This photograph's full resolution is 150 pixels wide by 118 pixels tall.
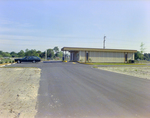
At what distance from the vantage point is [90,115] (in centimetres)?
450

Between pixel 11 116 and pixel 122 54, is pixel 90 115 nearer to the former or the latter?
pixel 11 116

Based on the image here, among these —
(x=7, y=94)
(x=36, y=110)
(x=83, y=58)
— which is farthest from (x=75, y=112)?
(x=83, y=58)

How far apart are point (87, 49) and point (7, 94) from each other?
29727 mm

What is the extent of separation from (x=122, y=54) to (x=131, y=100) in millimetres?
34944

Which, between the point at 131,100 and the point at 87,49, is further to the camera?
the point at 87,49

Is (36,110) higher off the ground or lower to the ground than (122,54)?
lower

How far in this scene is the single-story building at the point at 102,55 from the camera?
3542cm

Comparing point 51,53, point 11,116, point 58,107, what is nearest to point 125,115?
A: point 58,107

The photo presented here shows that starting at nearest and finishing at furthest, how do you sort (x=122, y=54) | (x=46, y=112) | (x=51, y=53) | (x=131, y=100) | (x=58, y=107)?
(x=46, y=112) → (x=58, y=107) → (x=131, y=100) → (x=122, y=54) → (x=51, y=53)

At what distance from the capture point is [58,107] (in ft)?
16.8

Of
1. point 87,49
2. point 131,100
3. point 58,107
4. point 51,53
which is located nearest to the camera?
point 58,107

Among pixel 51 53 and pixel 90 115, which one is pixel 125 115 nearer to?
pixel 90 115

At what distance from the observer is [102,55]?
37469 mm

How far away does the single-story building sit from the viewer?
35.4m
